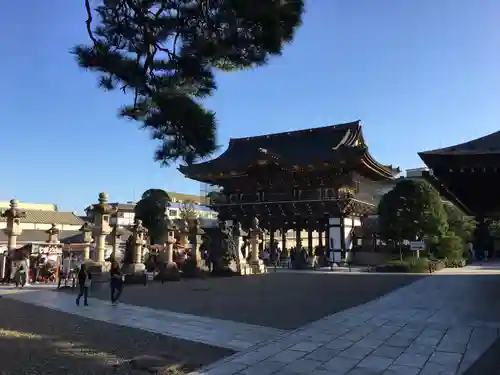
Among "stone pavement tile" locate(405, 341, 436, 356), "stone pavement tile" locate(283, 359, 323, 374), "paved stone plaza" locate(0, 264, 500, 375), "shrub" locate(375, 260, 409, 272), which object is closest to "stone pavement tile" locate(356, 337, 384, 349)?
"paved stone plaza" locate(0, 264, 500, 375)

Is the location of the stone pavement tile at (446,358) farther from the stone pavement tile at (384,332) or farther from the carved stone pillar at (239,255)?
the carved stone pillar at (239,255)

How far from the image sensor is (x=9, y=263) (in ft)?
66.5

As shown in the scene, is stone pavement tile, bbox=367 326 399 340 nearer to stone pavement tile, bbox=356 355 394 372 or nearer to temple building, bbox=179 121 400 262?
stone pavement tile, bbox=356 355 394 372

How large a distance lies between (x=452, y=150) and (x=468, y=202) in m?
4.14

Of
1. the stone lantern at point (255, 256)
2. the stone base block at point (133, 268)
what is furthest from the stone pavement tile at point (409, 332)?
the stone lantern at point (255, 256)

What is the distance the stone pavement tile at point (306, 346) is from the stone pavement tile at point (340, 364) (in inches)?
23.7

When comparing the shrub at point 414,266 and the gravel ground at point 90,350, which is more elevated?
the shrub at point 414,266

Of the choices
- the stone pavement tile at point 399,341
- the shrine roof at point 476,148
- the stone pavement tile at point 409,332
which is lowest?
the stone pavement tile at point 399,341

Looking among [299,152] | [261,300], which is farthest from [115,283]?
[299,152]

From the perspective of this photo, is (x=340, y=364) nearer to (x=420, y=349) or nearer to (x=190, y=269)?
(x=420, y=349)

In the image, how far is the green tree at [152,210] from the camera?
36906 mm

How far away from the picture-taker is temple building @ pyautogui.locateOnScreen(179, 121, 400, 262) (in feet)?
113

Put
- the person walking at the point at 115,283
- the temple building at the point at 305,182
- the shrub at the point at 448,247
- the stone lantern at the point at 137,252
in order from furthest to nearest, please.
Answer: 1. the temple building at the point at 305,182
2. the shrub at the point at 448,247
3. the stone lantern at the point at 137,252
4. the person walking at the point at 115,283

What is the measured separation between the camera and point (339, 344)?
24.3 ft
